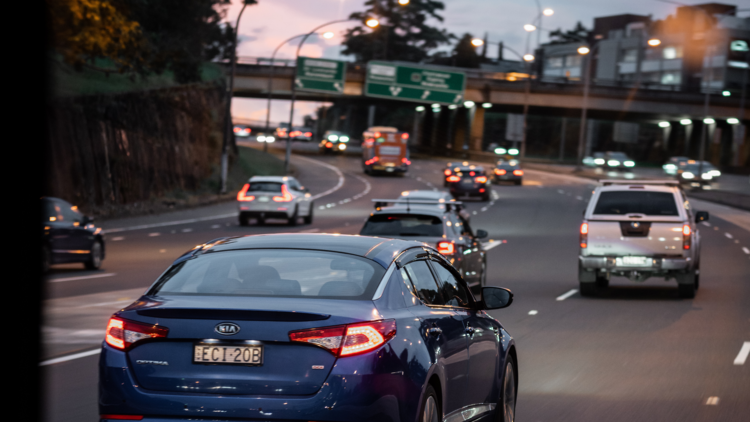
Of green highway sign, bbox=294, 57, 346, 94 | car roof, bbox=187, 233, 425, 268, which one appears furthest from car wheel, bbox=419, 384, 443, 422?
green highway sign, bbox=294, 57, 346, 94

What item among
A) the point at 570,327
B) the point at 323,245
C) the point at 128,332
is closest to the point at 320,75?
the point at 570,327

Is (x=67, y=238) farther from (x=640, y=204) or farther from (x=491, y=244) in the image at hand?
(x=491, y=244)

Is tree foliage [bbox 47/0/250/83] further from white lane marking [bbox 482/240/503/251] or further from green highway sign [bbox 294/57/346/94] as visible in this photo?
green highway sign [bbox 294/57/346/94]

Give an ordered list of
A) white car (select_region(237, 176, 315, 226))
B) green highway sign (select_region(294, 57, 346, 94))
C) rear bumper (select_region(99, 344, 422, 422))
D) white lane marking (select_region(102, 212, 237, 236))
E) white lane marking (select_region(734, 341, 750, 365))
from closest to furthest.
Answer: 1. rear bumper (select_region(99, 344, 422, 422))
2. white lane marking (select_region(734, 341, 750, 365))
3. white lane marking (select_region(102, 212, 237, 236))
4. white car (select_region(237, 176, 315, 226))
5. green highway sign (select_region(294, 57, 346, 94))

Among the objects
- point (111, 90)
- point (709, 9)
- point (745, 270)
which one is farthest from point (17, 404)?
point (709, 9)

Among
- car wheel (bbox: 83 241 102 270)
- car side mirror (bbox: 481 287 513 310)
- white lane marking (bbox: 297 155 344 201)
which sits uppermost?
car side mirror (bbox: 481 287 513 310)

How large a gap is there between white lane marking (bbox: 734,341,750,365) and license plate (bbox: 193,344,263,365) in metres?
7.58

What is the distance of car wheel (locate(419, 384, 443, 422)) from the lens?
5359 millimetres

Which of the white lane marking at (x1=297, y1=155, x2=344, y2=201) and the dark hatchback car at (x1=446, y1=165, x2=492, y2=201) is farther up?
the dark hatchback car at (x1=446, y1=165, x2=492, y2=201)

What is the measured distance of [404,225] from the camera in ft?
52.0

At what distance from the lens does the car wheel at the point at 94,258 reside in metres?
21.2

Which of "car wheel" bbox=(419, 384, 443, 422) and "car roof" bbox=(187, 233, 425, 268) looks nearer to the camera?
"car wheel" bbox=(419, 384, 443, 422)

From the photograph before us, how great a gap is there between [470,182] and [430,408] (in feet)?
153

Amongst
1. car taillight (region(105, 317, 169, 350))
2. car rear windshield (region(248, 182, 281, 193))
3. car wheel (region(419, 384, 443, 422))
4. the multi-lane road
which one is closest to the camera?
car taillight (region(105, 317, 169, 350))
